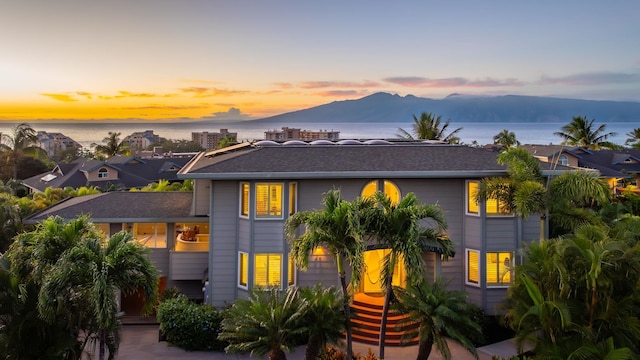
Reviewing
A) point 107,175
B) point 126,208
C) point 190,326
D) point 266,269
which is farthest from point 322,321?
point 107,175

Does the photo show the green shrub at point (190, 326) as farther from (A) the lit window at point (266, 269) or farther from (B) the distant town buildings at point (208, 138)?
(B) the distant town buildings at point (208, 138)

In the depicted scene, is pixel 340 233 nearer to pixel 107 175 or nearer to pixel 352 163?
pixel 352 163

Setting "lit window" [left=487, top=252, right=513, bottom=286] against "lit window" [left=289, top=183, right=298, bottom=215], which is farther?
"lit window" [left=487, top=252, right=513, bottom=286]

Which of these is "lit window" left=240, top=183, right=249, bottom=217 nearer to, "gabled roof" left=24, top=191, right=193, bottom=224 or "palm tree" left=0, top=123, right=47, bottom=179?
"gabled roof" left=24, top=191, right=193, bottom=224

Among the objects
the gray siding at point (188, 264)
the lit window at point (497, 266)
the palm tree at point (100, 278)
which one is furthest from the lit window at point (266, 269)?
the lit window at point (497, 266)

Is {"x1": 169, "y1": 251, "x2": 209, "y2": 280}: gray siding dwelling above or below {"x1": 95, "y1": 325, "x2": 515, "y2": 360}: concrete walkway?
above

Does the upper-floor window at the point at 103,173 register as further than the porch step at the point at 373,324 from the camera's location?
Yes

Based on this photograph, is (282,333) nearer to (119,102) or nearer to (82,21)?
(82,21)

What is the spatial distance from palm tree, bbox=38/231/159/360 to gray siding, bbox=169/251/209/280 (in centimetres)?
676

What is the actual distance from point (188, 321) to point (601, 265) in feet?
40.1

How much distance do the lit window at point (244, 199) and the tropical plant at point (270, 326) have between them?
4.63m

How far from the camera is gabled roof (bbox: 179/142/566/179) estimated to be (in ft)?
53.9

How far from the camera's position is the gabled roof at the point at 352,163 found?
→ 1644cm

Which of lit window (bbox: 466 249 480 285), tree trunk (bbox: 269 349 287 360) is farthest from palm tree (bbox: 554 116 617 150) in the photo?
tree trunk (bbox: 269 349 287 360)
